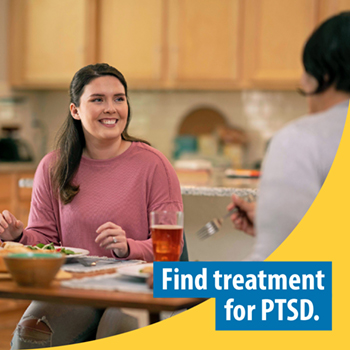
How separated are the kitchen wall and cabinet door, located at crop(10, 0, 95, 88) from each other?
0.10 metres

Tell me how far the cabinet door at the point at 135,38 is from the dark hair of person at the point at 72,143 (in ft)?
7.98

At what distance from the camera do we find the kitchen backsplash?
4055 mm

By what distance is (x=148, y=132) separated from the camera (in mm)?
4398

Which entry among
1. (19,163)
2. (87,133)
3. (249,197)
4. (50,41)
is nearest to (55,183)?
(87,133)

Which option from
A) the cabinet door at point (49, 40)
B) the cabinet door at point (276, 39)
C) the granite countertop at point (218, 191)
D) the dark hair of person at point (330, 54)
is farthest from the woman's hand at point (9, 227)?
the cabinet door at point (49, 40)

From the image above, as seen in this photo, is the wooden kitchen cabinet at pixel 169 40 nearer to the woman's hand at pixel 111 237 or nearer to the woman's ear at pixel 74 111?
the woman's ear at pixel 74 111

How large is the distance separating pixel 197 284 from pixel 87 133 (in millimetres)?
759

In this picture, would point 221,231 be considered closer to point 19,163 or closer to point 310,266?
point 310,266

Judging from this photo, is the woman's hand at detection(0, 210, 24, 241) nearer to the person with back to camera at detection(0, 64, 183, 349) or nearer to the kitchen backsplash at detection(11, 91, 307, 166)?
the person with back to camera at detection(0, 64, 183, 349)

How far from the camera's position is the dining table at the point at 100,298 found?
2.98ft

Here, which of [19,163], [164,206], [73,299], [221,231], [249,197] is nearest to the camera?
[73,299]

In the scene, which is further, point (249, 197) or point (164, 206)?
point (249, 197)

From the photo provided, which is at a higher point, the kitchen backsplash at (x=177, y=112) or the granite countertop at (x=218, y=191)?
the kitchen backsplash at (x=177, y=112)

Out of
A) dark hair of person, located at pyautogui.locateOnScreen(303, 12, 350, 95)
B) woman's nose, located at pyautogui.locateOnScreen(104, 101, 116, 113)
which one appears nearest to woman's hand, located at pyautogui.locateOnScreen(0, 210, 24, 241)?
woman's nose, located at pyautogui.locateOnScreen(104, 101, 116, 113)
